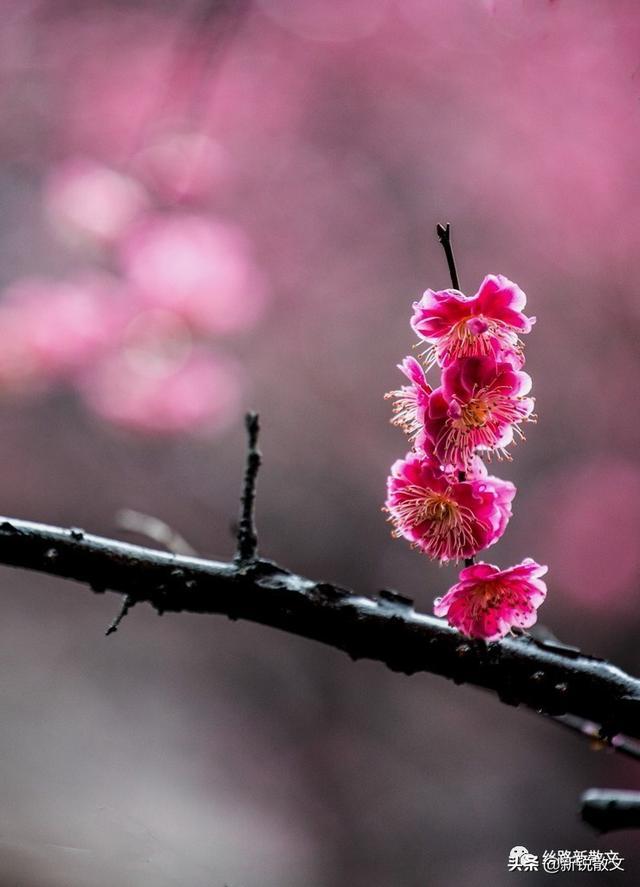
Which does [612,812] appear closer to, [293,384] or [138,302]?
[138,302]

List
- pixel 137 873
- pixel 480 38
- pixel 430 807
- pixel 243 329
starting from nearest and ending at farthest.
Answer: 1. pixel 137 873
2. pixel 480 38
3. pixel 430 807
4. pixel 243 329

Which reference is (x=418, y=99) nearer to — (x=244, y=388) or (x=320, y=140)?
(x=320, y=140)

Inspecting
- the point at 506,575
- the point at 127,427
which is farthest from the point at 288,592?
the point at 127,427

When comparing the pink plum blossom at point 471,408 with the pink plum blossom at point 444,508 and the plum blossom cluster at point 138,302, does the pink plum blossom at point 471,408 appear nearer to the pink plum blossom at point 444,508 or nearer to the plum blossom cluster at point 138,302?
the pink plum blossom at point 444,508

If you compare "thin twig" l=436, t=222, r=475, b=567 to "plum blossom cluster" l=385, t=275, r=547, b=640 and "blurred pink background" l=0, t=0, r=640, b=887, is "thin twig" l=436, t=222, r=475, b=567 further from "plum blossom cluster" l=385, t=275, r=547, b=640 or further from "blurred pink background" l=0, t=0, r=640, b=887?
"blurred pink background" l=0, t=0, r=640, b=887

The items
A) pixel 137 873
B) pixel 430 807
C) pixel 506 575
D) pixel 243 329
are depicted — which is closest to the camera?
pixel 506 575

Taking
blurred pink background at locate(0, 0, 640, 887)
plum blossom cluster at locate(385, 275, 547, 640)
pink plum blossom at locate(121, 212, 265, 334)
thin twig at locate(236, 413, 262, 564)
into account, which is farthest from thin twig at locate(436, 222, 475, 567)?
pink plum blossom at locate(121, 212, 265, 334)
